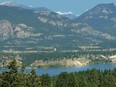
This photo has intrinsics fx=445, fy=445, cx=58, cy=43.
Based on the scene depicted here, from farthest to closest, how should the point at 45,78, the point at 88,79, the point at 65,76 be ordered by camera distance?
the point at 88,79, the point at 65,76, the point at 45,78

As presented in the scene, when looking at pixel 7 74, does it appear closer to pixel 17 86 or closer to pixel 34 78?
pixel 17 86

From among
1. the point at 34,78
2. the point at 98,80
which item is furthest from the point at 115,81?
the point at 34,78

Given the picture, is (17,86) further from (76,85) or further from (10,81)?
(76,85)

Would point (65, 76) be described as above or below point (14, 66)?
below

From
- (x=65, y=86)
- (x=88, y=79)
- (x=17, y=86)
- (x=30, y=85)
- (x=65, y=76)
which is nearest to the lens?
(x=17, y=86)

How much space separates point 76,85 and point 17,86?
5152 centimetres

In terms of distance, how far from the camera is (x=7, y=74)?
4866 centimetres

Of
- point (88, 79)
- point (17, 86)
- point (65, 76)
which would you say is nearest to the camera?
point (17, 86)

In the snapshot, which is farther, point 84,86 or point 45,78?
point 84,86

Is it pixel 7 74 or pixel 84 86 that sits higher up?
pixel 7 74

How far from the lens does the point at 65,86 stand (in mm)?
101062

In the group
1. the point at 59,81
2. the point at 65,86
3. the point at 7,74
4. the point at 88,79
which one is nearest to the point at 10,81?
the point at 7,74

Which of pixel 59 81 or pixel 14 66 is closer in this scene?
pixel 14 66

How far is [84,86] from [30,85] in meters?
45.4
